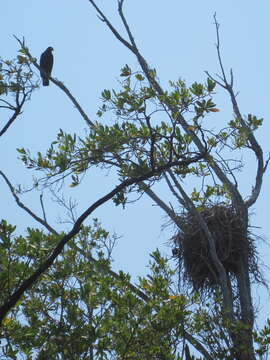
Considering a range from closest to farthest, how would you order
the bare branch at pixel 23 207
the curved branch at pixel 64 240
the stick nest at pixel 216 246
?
the curved branch at pixel 64 240 < the bare branch at pixel 23 207 < the stick nest at pixel 216 246

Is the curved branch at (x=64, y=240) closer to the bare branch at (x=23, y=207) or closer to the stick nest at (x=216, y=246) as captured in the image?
the bare branch at (x=23, y=207)

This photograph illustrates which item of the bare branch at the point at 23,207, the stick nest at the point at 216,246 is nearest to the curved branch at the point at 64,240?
the bare branch at the point at 23,207

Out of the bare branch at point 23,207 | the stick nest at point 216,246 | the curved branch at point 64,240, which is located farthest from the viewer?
the stick nest at point 216,246

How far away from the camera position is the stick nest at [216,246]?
10.1 meters

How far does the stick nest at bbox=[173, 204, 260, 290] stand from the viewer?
33.1 feet

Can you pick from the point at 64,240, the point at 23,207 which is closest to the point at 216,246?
the point at 23,207

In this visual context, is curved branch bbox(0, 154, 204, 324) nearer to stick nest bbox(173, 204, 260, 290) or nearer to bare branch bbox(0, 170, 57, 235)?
bare branch bbox(0, 170, 57, 235)

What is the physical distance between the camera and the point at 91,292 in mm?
6637

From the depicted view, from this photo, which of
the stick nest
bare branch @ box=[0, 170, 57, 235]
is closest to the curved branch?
bare branch @ box=[0, 170, 57, 235]

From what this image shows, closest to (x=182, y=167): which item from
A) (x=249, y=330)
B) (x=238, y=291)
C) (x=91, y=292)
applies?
(x=91, y=292)

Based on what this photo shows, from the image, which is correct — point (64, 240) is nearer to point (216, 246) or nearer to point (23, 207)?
point (23, 207)

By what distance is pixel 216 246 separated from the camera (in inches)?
401

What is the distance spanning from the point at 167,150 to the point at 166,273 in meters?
1.10

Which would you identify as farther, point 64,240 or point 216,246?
point 216,246
